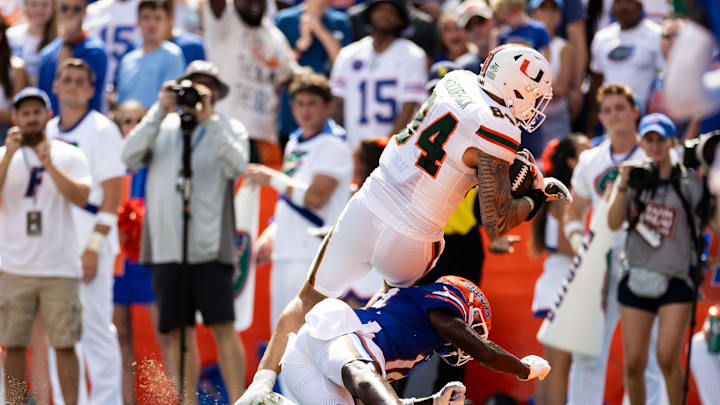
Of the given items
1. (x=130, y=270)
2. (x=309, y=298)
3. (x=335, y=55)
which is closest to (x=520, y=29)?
(x=335, y=55)

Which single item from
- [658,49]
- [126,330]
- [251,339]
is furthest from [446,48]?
[126,330]

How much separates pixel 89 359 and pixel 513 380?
3.27 m

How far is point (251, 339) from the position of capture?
32.5 ft

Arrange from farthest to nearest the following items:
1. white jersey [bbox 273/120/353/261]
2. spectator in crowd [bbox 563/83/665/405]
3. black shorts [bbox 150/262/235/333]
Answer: white jersey [bbox 273/120/353/261]
black shorts [bbox 150/262/235/333]
spectator in crowd [bbox 563/83/665/405]

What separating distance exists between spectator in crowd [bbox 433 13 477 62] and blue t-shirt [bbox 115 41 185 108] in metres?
2.39

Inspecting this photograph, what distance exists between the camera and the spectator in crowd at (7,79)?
10.5 metres

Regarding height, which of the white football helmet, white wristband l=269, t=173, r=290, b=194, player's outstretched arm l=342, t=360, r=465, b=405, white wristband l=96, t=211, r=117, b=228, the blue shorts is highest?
the white football helmet

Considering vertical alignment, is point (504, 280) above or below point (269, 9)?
below

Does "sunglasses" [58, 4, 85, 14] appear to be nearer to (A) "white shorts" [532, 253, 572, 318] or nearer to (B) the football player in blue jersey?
(A) "white shorts" [532, 253, 572, 318]

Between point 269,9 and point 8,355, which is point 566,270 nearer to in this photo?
point 8,355

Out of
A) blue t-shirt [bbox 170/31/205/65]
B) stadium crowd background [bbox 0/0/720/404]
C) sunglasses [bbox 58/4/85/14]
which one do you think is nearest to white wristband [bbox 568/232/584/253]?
stadium crowd background [bbox 0/0/720/404]

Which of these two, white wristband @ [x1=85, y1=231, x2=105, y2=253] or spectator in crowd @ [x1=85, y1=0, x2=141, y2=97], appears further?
spectator in crowd @ [x1=85, y1=0, x2=141, y2=97]

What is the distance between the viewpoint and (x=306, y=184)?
28.6 ft

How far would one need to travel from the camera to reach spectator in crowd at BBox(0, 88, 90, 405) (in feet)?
26.4
